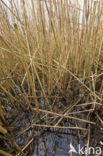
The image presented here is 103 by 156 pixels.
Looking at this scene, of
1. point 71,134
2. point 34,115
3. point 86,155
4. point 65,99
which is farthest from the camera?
Result: point 65,99

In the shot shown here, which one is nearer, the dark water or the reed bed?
the dark water

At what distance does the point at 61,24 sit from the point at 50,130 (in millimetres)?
693

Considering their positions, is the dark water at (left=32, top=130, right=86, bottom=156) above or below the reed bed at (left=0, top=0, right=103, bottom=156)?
below

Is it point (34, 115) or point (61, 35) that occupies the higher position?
point (61, 35)

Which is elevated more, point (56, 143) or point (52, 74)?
point (52, 74)

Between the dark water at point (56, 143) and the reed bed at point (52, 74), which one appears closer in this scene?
the dark water at point (56, 143)

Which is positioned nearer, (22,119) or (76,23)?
(22,119)

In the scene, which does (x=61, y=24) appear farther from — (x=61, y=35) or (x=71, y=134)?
(x=71, y=134)

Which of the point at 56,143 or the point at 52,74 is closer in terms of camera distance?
the point at 56,143

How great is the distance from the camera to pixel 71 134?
60 centimetres

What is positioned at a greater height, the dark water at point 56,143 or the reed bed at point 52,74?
the reed bed at point 52,74

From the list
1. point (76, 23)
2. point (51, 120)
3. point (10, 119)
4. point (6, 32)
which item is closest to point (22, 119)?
point (10, 119)

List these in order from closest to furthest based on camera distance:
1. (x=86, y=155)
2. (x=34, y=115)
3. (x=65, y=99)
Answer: (x=86, y=155)
(x=34, y=115)
(x=65, y=99)

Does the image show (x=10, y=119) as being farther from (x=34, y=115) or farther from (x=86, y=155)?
(x=86, y=155)
